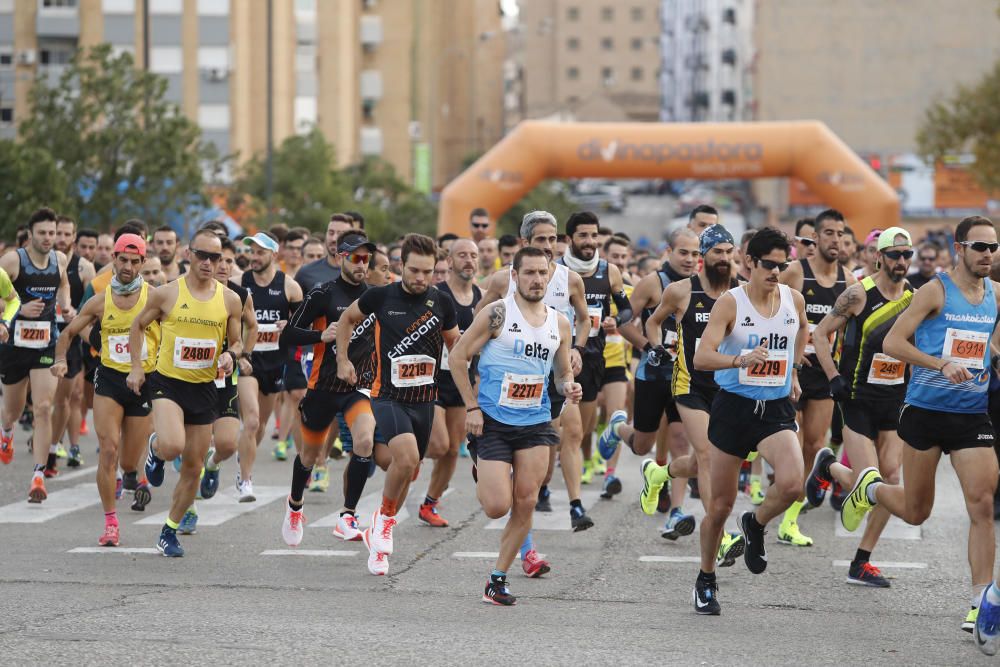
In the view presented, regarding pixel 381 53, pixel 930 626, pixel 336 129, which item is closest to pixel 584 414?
pixel 930 626

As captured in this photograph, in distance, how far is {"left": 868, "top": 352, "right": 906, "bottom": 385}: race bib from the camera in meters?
10.6

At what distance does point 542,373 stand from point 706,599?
59.4 inches

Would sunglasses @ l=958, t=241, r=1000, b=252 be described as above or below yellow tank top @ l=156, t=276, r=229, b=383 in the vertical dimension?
above

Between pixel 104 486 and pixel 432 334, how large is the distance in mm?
2431

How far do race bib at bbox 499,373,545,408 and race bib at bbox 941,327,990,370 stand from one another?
2161 mm

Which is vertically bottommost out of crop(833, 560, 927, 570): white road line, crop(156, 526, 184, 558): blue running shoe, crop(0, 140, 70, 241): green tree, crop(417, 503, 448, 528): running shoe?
crop(417, 503, 448, 528): running shoe

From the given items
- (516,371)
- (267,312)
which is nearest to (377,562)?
(516,371)

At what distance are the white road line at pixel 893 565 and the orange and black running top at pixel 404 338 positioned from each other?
278cm

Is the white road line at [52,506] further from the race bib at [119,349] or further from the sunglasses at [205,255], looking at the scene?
the sunglasses at [205,255]

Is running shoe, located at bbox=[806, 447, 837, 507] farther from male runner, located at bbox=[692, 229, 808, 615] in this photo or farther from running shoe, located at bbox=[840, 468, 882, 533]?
male runner, located at bbox=[692, 229, 808, 615]

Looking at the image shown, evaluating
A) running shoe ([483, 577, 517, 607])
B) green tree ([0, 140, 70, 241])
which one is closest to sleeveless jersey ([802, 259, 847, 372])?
running shoe ([483, 577, 517, 607])

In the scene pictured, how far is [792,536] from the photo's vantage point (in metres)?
11.2

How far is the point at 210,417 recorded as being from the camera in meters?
10.4

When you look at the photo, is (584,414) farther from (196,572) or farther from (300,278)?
(196,572)
